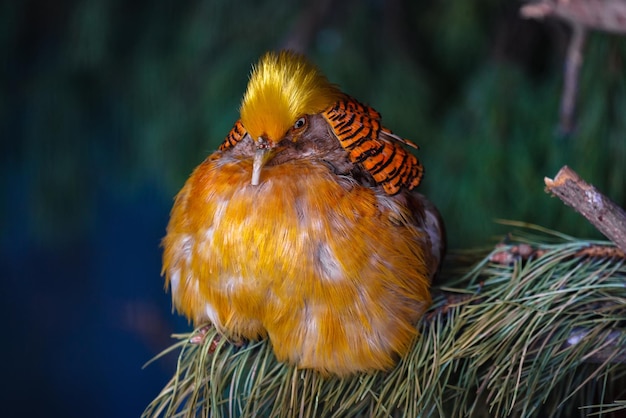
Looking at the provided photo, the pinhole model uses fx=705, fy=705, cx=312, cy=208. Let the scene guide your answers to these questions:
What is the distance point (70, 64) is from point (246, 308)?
938mm

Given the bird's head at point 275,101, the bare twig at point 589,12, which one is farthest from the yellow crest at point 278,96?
the bare twig at point 589,12

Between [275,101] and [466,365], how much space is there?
42cm

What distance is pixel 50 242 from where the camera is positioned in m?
1.61

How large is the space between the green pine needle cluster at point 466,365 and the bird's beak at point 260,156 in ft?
0.79

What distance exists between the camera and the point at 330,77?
1.48 m

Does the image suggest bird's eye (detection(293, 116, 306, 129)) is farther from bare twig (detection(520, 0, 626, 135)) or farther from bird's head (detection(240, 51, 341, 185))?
bare twig (detection(520, 0, 626, 135))

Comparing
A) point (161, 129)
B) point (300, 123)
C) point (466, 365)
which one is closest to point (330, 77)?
point (161, 129)

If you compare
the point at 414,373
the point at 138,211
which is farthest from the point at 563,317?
the point at 138,211

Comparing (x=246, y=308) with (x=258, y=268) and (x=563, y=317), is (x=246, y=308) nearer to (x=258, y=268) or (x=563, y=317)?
(x=258, y=268)

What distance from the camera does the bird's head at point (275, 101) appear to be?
0.81 metres

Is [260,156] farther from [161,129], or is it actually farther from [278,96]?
[161,129]

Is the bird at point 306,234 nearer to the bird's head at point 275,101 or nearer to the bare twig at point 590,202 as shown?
the bird's head at point 275,101

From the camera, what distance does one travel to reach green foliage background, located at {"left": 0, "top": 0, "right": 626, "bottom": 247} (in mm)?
1486

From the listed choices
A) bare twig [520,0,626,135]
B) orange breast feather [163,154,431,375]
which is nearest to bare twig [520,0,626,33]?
bare twig [520,0,626,135]
